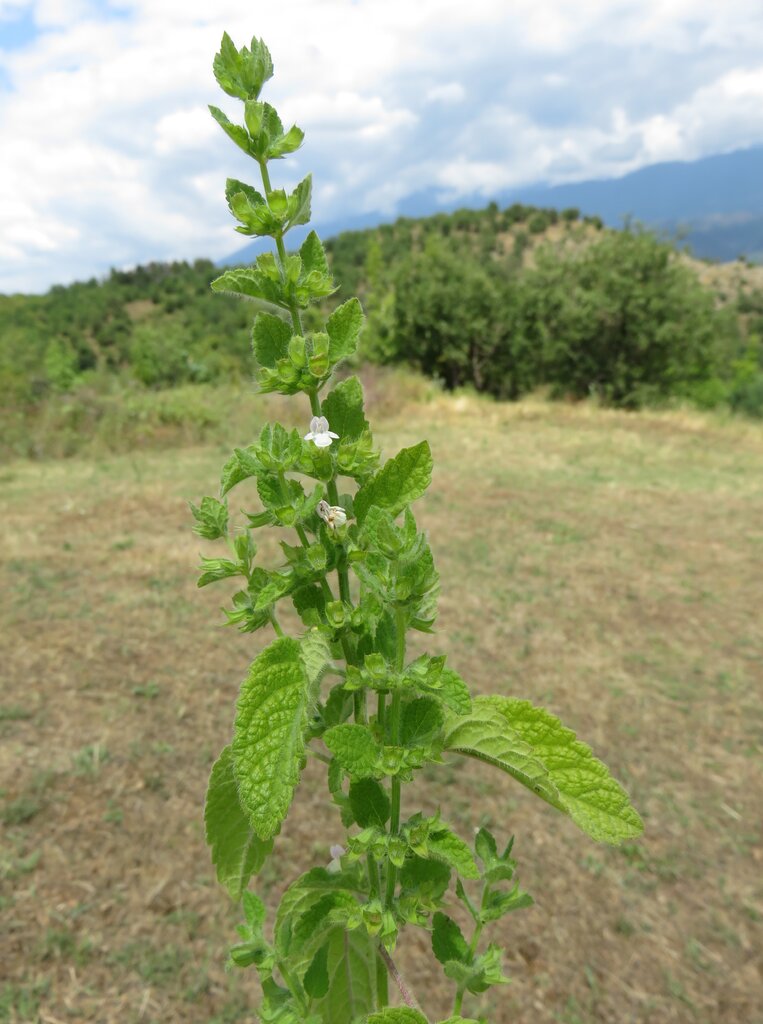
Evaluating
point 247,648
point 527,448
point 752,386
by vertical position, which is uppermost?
point 247,648

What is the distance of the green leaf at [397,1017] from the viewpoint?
603 mm

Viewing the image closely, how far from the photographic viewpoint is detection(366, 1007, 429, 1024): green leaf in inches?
23.7

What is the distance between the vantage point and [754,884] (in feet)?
12.1

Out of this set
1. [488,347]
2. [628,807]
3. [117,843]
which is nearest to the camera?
[628,807]

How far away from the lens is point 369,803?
2.32 ft

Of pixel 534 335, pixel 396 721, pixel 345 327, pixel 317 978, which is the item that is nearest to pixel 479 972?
pixel 317 978

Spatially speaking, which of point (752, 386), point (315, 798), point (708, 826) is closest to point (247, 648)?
point (315, 798)

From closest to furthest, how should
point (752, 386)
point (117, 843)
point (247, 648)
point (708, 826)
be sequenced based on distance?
point (117, 843), point (708, 826), point (247, 648), point (752, 386)

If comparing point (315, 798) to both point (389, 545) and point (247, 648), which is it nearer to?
point (247, 648)

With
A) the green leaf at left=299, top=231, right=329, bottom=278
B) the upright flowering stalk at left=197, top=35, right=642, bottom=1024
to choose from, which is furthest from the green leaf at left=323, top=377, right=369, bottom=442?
the green leaf at left=299, top=231, right=329, bottom=278

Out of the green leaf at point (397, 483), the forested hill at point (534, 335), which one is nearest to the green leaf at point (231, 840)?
the green leaf at point (397, 483)

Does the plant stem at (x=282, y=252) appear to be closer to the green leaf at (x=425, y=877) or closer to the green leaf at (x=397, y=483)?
the green leaf at (x=397, y=483)

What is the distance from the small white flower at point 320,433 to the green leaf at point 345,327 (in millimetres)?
72

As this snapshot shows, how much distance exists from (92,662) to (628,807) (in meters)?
5.08
